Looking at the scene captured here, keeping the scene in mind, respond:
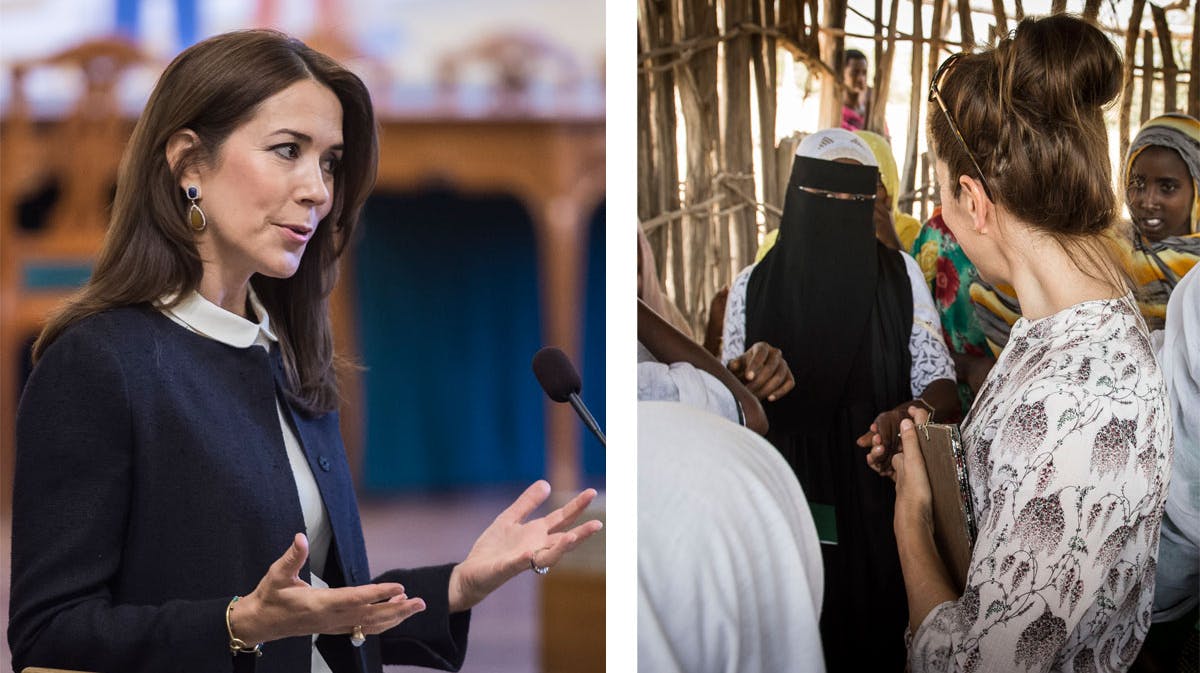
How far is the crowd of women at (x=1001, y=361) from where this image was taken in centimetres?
254

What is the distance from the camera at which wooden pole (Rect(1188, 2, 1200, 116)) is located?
278 cm

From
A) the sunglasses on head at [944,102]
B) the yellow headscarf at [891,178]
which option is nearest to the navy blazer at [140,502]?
the yellow headscarf at [891,178]

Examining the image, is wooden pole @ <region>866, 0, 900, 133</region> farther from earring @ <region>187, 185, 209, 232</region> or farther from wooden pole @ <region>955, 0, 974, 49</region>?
earring @ <region>187, 185, 209, 232</region>

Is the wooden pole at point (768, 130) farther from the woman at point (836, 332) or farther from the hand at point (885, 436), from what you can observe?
the hand at point (885, 436)

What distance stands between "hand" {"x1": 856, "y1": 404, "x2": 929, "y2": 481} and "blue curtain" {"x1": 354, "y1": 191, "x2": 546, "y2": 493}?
0.73 meters

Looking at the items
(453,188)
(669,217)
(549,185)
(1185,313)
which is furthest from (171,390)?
(1185,313)

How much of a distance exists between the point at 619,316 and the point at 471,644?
786mm

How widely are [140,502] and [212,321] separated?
0.36 metres

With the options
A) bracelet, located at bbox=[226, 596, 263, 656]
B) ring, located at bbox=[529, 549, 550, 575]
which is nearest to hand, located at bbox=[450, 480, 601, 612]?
ring, located at bbox=[529, 549, 550, 575]

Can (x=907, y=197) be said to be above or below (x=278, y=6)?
below

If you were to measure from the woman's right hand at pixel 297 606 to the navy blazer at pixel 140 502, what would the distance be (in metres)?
0.04

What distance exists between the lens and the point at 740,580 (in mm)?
2697

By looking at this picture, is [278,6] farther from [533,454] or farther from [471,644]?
[471,644]

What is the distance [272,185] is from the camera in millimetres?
2369
